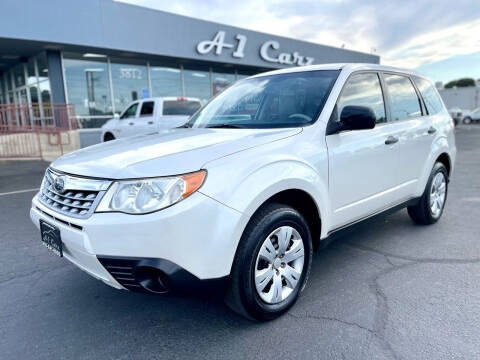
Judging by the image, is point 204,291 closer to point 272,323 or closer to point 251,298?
point 251,298

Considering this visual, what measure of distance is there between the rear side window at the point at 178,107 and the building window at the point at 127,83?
20.9 feet

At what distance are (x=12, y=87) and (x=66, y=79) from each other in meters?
5.57

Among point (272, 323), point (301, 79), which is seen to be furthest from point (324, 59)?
point (272, 323)

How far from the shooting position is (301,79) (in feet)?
10.6

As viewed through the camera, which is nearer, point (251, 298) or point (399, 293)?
point (251, 298)

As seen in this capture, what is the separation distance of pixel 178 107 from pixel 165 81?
7.40 m

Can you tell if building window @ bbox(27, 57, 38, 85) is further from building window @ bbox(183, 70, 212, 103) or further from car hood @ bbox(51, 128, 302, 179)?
car hood @ bbox(51, 128, 302, 179)

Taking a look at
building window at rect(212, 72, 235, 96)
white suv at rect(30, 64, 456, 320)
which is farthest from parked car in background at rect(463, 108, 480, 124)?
white suv at rect(30, 64, 456, 320)

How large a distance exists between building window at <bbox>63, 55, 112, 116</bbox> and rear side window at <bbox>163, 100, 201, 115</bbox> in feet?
20.4

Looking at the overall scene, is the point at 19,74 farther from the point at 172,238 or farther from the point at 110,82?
the point at 172,238

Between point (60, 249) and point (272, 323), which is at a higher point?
point (60, 249)

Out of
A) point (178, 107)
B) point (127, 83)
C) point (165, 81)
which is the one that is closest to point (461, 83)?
point (165, 81)

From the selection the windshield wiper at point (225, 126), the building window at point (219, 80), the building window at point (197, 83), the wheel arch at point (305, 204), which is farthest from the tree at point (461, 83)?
the wheel arch at point (305, 204)

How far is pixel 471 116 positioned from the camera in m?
31.9
